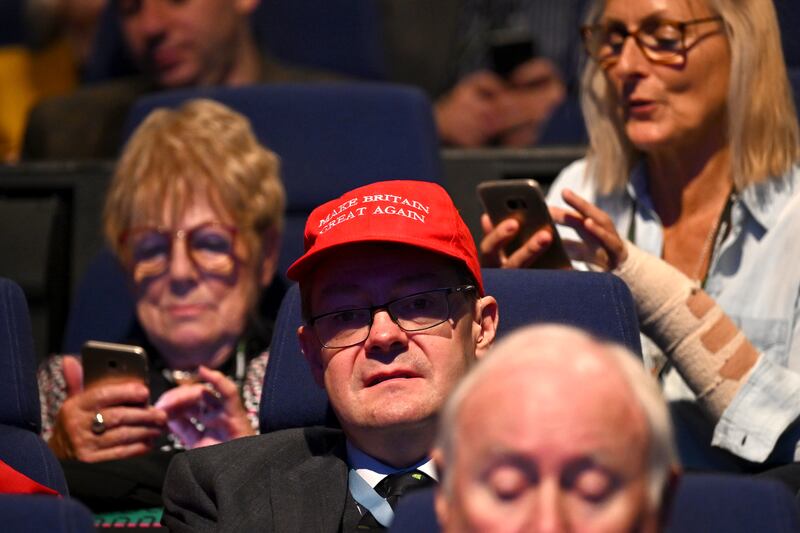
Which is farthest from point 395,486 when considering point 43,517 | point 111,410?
point 111,410

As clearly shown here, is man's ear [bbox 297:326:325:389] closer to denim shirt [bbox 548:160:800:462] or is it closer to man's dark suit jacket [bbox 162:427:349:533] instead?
man's dark suit jacket [bbox 162:427:349:533]

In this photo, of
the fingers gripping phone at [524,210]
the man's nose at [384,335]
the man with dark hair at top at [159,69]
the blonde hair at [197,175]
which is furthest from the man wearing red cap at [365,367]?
the man with dark hair at top at [159,69]

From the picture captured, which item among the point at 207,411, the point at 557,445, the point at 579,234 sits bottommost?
the point at 207,411

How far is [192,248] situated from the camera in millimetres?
3131

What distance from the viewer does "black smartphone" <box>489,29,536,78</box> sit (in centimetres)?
456

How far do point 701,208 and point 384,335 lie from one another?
41.9 inches

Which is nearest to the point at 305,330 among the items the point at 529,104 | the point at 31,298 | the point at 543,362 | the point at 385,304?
the point at 385,304

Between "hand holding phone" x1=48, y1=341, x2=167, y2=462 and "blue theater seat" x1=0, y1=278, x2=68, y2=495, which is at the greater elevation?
"blue theater seat" x1=0, y1=278, x2=68, y2=495

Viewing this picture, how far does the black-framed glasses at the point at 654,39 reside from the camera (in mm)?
2979

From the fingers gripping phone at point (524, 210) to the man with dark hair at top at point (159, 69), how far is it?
5.15 feet

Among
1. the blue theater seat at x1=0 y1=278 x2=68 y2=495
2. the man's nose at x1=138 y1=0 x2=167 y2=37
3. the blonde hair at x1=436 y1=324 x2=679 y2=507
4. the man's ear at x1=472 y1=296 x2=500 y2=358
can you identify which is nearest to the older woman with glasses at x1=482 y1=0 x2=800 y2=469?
the man's ear at x1=472 y1=296 x2=500 y2=358

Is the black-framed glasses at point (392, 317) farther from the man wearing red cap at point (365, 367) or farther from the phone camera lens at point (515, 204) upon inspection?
the phone camera lens at point (515, 204)

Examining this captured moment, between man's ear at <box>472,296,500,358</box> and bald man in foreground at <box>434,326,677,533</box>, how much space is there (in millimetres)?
762

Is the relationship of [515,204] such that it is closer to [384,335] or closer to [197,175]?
[384,335]
